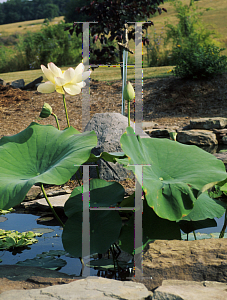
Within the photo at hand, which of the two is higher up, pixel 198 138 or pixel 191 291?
pixel 198 138

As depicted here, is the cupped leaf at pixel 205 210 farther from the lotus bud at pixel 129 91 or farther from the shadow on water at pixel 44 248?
the lotus bud at pixel 129 91

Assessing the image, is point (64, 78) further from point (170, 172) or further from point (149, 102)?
point (149, 102)

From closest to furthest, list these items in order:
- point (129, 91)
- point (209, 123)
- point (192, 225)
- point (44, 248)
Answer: point (129, 91) → point (192, 225) → point (44, 248) → point (209, 123)

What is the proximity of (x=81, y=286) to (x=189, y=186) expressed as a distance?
0.65 m

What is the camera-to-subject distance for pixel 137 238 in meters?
1.41

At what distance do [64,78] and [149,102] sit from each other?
6.03 m

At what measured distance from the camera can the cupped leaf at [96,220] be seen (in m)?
1.47

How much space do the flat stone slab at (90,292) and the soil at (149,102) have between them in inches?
194

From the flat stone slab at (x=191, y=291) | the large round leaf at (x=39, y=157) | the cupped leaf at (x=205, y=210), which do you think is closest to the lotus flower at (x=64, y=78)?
the large round leaf at (x=39, y=157)

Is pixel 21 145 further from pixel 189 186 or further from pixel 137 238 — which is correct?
pixel 189 186

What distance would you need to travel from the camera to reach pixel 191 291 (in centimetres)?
109

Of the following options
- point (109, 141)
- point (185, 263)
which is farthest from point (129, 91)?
point (109, 141)

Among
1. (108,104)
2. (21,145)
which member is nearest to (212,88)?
(108,104)

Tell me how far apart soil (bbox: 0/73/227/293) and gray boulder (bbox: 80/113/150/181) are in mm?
2656
